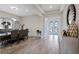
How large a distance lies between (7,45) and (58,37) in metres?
1.27

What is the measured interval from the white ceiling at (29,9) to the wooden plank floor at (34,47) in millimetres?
692

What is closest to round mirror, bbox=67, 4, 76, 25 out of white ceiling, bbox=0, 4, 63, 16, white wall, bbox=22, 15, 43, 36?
white ceiling, bbox=0, 4, 63, 16

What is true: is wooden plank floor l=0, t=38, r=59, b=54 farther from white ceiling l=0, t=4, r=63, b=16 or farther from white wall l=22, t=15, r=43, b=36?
white ceiling l=0, t=4, r=63, b=16

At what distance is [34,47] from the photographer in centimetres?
262

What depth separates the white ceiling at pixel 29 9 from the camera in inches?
97.8

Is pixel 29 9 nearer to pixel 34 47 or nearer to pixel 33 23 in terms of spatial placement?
pixel 33 23

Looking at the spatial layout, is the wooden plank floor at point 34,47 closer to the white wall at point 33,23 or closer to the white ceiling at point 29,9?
the white wall at point 33,23

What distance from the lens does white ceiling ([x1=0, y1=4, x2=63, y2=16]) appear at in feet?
8.15

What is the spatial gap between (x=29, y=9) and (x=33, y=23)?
1.22ft

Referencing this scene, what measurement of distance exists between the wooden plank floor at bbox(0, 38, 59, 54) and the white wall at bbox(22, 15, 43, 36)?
23cm

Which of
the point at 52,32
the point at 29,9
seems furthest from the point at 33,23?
the point at 52,32

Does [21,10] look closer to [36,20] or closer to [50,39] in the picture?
[36,20]
